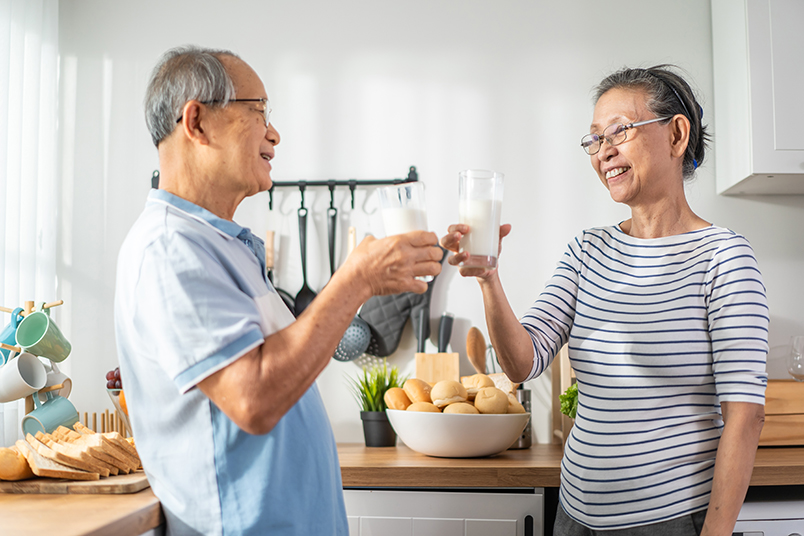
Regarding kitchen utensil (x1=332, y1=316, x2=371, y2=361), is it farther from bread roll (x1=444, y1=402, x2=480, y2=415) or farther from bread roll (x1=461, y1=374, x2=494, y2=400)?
bread roll (x1=444, y1=402, x2=480, y2=415)

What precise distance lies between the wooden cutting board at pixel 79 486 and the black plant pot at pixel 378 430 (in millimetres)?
988

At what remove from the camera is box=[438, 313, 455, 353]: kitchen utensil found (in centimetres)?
218

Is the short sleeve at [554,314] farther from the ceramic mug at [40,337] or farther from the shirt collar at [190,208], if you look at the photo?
the ceramic mug at [40,337]

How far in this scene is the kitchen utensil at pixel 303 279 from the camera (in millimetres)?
2244

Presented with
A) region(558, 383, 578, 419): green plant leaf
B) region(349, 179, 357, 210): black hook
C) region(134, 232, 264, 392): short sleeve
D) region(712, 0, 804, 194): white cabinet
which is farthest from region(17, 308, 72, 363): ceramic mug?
region(712, 0, 804, 194): white cabinet

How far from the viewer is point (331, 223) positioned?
2289mm

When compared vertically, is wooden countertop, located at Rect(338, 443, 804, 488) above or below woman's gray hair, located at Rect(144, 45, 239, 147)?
below

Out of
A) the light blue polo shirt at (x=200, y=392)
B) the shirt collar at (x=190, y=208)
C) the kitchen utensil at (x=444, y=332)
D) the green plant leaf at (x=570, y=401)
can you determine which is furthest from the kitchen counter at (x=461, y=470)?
the shirt collar at (x=190, y=208)

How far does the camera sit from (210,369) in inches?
29.9

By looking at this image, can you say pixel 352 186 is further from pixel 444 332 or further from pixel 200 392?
pixel 200 392

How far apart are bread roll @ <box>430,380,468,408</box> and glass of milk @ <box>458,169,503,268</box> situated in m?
0.85

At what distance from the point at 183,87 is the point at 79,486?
2.37 ft

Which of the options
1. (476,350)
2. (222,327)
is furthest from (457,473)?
(222,327)

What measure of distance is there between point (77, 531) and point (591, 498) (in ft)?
2.81
